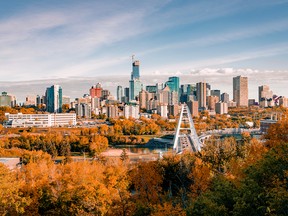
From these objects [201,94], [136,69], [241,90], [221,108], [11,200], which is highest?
[136,69]

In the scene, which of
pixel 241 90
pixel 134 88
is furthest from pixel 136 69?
pixel 241 90

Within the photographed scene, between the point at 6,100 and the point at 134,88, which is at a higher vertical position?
the point at 134,88

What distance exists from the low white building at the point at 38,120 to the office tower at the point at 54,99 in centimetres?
1588

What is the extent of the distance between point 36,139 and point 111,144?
9.03 meters

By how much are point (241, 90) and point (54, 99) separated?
2302 inches

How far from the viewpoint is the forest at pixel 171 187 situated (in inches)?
318

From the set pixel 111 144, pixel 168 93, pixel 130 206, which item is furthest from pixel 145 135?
pixel 168 93

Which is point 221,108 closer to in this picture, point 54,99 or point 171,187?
point 54,99

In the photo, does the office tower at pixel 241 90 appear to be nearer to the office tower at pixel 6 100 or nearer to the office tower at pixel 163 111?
the office tower at pixel 163 111

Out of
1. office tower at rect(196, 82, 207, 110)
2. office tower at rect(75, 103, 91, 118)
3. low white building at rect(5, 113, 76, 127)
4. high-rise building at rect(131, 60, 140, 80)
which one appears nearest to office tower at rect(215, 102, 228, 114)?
office tower at rect(196, 82, 207, 110)

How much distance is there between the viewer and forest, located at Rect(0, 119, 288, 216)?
8.09 m

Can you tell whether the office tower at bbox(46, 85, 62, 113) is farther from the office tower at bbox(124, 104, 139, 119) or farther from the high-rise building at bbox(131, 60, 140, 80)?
the high-rise building at bbox(131, 60, 140, 80)

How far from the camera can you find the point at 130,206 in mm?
11266

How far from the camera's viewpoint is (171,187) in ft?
59.6
